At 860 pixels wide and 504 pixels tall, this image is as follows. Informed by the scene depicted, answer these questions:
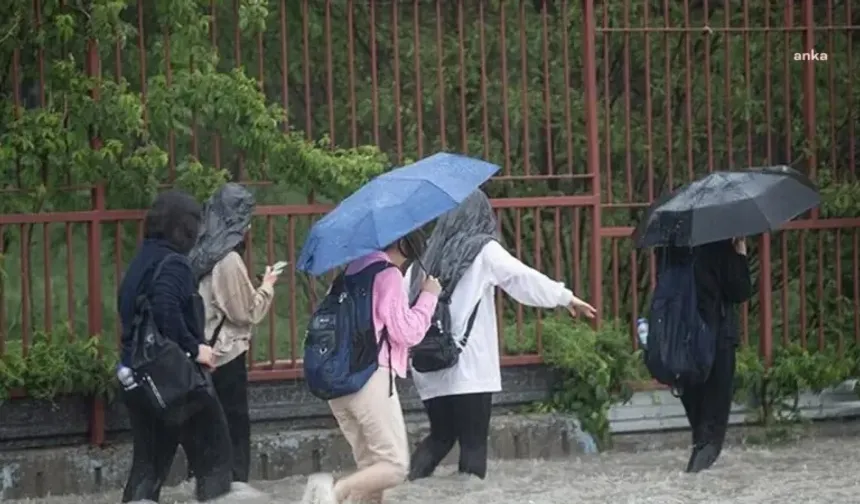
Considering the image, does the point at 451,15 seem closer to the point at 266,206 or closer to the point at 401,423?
the point at 266,206

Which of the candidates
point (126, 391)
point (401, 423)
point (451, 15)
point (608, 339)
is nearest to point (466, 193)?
point (401, 423)

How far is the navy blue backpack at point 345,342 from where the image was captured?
8.18 meters

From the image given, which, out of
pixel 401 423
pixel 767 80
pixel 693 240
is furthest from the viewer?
pixel 767 80

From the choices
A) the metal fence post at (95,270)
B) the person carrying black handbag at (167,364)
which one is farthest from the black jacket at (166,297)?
the metal fence post at (95,270)

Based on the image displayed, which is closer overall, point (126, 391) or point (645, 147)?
point (126, 391)

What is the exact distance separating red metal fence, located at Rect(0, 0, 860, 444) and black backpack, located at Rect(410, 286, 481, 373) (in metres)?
1.31

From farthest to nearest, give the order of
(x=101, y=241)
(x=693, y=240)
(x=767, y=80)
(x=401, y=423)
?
(x=767, y=80) < (x=101, y=241) < (x=693, y=240) < (x=401, y=423)

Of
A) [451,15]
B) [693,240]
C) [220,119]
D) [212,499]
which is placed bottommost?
[212,499]

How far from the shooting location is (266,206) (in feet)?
33.8

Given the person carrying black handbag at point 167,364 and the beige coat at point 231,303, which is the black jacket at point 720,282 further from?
the person carrying black handbag at point 167,364

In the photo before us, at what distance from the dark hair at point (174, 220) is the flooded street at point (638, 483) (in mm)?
1261

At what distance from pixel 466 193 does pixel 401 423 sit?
1059 millimetres

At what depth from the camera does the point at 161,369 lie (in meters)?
8.55

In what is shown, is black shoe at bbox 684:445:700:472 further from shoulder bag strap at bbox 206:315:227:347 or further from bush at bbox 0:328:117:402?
bush at bbox 0:328:117:402
